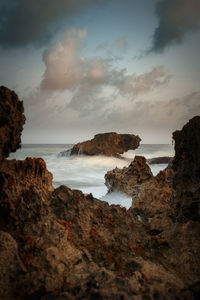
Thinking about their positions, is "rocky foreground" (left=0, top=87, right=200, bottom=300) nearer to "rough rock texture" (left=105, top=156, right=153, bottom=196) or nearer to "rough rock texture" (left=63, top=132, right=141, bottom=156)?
"rough rock texture" (left=105, top=156, right=153, bottom=196)

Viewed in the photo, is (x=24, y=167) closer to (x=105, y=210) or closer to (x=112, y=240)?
(x=105, y=210)

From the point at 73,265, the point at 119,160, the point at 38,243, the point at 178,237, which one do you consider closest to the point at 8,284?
the point at 38,243

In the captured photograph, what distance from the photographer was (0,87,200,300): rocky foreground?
4.20 ft

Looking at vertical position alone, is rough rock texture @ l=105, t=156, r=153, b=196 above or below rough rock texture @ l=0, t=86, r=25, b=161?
below

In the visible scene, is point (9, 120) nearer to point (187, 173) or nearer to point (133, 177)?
point (187, 173)

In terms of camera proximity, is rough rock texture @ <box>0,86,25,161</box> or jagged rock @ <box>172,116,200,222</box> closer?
rough rock texture @ <box>0,86,25,161</box>

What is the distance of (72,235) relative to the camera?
193cm

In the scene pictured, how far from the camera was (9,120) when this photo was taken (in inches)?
80.3

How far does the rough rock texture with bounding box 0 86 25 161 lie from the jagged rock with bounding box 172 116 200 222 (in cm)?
224

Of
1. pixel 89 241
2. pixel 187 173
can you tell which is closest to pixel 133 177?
pixel 187 173

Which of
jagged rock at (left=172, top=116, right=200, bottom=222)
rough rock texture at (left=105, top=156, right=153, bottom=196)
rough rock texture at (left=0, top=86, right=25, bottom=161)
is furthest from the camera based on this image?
rough rock texture at (left=105, top=156, right=153, bottom=196)

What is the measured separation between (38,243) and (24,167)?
4.36 ft

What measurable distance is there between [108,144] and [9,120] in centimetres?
2602

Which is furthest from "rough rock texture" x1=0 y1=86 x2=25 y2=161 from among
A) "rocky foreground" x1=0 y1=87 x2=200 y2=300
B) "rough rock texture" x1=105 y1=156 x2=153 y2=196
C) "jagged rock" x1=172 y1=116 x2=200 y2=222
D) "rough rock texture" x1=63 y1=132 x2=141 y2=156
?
"rough rock texture" x1=63 y1=132 x2=141 y2=156
